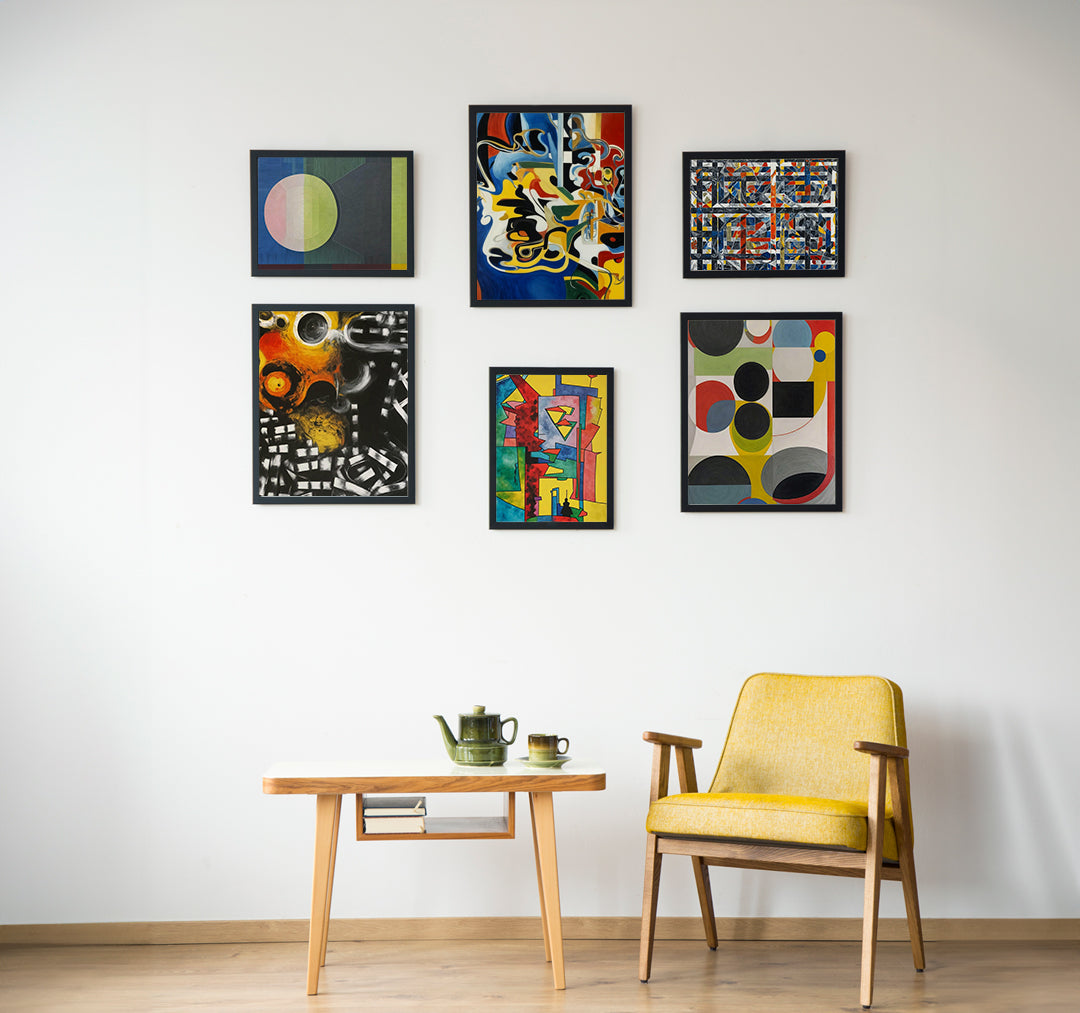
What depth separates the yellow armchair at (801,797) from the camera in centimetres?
236

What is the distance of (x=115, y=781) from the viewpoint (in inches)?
116

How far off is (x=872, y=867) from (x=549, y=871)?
0.76 meters

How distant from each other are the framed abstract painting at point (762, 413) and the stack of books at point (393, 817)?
1.15 meters

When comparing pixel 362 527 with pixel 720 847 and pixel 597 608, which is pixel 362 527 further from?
pixel 720 847

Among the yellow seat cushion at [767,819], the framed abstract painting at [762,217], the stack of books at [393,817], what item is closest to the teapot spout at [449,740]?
the stack of books at [393,817]

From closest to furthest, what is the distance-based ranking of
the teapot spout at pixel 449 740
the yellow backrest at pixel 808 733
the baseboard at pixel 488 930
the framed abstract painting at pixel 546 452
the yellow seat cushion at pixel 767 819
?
the yellow seat cushion at pixel 767 819 → the teapot spout at pixel 449 740 → the yellow backrest at pixel 808 733 → the baseboard at pixel 488 930 → the framed abstract painting at pixel 546 452

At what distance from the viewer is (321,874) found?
96.9 inches

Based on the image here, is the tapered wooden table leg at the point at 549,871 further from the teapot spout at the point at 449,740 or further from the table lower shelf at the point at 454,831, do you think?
the teapot spout at the point at 449,740

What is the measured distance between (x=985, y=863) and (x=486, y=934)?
145 cm

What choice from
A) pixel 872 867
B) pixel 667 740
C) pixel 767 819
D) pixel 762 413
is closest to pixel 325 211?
pixel 762 413

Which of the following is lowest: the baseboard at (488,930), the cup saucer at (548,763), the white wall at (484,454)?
the baseboard at (488,930)

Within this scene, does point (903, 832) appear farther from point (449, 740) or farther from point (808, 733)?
point (449, 740)

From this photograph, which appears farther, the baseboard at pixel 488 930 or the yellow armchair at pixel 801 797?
the baseboard at pixel 488 930

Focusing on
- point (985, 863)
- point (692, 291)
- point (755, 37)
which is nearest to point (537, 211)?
point (692, 291)
